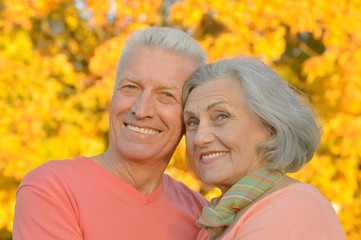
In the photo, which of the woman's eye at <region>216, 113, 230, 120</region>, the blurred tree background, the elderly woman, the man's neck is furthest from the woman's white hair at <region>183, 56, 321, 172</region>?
the blurred tree background

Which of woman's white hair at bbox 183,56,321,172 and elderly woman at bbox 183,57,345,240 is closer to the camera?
elderly woman at bbox 183,57,345,240

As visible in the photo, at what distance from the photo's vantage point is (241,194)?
224 cm

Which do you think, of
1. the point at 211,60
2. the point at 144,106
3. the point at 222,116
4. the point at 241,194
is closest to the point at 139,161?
the point at 144,106

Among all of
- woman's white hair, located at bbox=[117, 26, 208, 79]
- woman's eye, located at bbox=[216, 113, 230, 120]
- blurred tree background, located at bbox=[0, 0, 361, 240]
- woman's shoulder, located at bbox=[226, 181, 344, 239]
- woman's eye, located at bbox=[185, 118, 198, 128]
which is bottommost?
blurred tree background, located at bbox=[0, 0, 361, 240]

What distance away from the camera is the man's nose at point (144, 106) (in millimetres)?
2679

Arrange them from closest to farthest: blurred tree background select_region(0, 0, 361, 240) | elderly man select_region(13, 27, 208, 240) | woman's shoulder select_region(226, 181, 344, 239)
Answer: woman's shoulder select_region(226, 181, 344, 239) → elderly man select_region(13, 27, 208, 240) → blurred tree background select_region(0, 0, 361, 240)

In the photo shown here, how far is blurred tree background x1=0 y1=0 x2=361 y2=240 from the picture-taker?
5.36 m

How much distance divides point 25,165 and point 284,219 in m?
3.86

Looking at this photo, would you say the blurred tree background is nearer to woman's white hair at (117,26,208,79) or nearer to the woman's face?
woman's white hair at (117,26,208,79)

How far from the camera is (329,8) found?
5.45 metres

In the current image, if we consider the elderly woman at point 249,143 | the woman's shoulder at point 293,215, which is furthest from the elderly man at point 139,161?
the woman's shoulder at point 293,215

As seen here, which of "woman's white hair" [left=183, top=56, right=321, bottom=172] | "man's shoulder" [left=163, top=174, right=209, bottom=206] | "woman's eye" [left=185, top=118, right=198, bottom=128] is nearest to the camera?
"woman's white hair" [left=183, top=56, right=321, bottom=172]

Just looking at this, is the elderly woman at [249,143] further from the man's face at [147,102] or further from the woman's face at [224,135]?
the man's face at [147,102]

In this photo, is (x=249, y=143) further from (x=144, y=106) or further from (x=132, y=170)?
(x=132, y=170)
